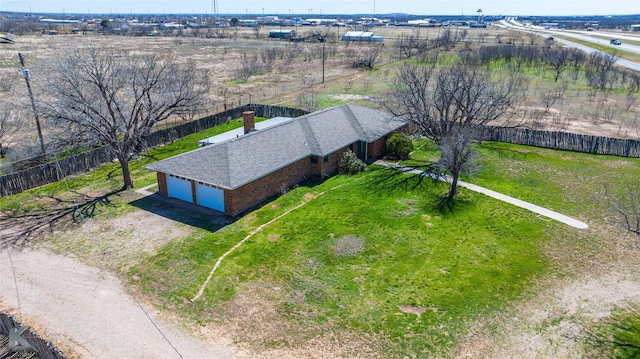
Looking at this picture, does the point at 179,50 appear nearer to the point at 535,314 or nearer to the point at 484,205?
the point at 484,205

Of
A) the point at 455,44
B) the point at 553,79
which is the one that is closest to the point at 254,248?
the point at 553,79

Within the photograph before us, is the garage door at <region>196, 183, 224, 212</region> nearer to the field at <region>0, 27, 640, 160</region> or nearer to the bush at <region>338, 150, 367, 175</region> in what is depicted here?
the bush at <region>338, 150, 367, 175</region>

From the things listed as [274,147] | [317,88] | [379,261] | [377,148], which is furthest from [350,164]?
[317,88]

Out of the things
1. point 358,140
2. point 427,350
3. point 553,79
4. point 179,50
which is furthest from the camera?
point 179,50

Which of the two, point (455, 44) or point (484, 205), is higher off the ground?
point (455, 44)

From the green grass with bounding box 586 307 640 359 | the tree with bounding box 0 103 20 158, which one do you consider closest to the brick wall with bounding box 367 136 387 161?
the green grass with bounding box 586 307 640 359

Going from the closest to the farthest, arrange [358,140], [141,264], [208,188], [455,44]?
1. [141,264]
2. [208,188]
3. [358,140]
4. [455,44]

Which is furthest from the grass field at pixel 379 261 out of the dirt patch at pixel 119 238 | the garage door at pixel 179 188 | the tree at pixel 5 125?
the tree at pixel 5 125
